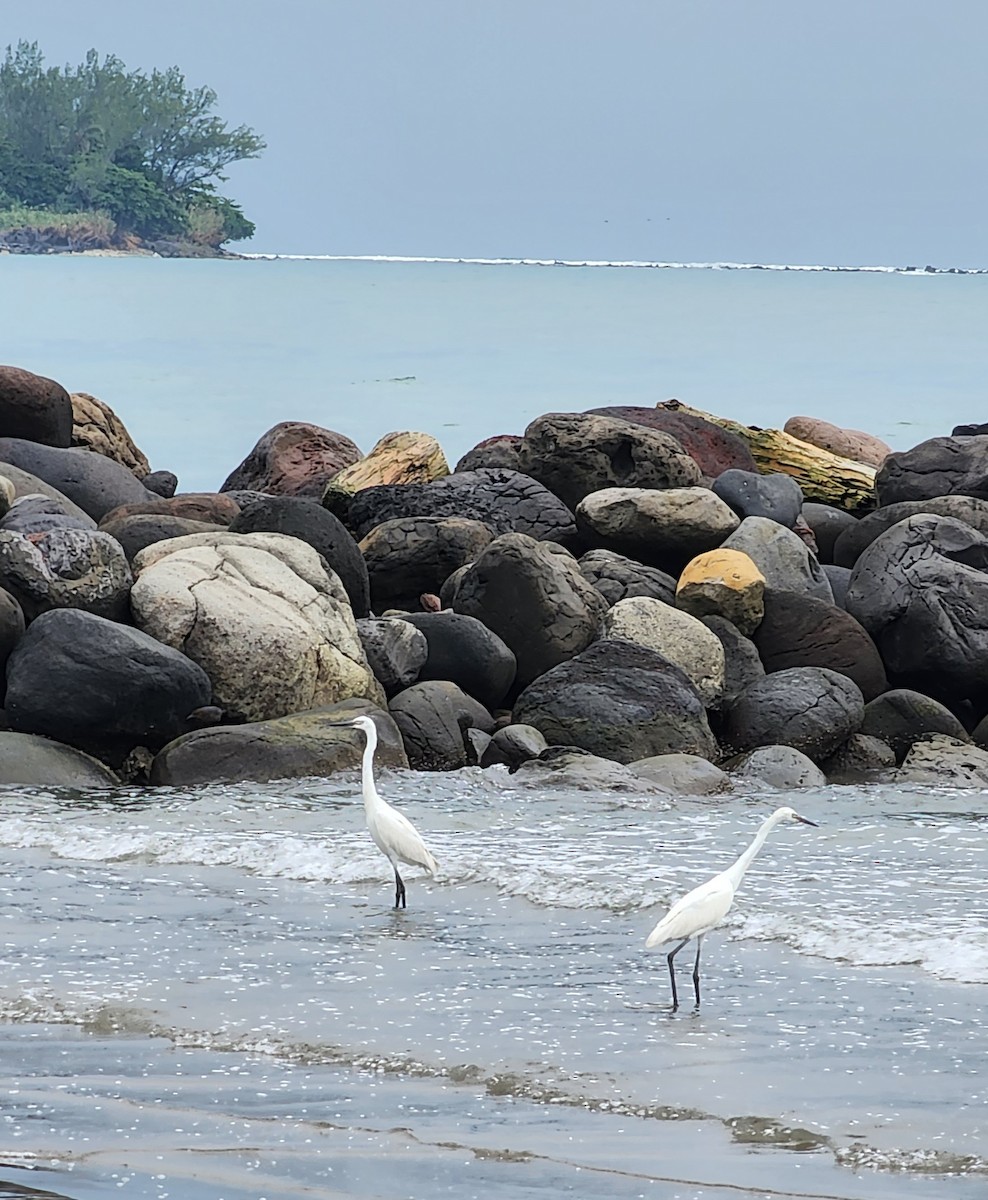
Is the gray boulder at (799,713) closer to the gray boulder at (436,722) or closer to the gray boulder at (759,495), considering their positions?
the gray boulder at (436,722)

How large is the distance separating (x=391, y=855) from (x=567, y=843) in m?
1.34

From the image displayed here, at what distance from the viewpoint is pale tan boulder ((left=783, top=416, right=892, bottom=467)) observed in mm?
19375

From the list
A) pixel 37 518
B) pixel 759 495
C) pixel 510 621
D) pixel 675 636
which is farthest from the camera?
pixel 759 495

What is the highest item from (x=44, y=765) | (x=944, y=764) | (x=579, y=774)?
(x=944, y=764)

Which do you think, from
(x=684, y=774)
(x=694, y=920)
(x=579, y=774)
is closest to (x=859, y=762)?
(x=684, y=774)

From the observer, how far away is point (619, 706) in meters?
11.5

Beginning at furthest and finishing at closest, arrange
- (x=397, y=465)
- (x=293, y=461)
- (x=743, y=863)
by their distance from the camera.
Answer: (x=293, y=461) → (x=397, y=465) → (x=743, y=863)

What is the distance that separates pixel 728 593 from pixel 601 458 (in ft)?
8.79

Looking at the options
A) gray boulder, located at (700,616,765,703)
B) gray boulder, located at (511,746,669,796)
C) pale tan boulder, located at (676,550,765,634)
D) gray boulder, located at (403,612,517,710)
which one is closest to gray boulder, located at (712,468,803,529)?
pale tan boulder, located at (676,550,765,634)

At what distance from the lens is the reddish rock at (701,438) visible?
1739 cm

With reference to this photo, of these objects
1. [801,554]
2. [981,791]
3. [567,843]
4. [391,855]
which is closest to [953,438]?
[801,554]

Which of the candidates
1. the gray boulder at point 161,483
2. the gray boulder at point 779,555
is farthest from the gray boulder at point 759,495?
the gray boulder at point 161,483

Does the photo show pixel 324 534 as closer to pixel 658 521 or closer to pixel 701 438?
pixel 658 521

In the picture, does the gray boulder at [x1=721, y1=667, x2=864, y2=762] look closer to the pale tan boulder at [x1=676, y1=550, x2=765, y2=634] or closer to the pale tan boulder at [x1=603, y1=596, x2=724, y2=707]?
the pale tan boulder at [x1=603, y1=596, x2=724, y2=707]
